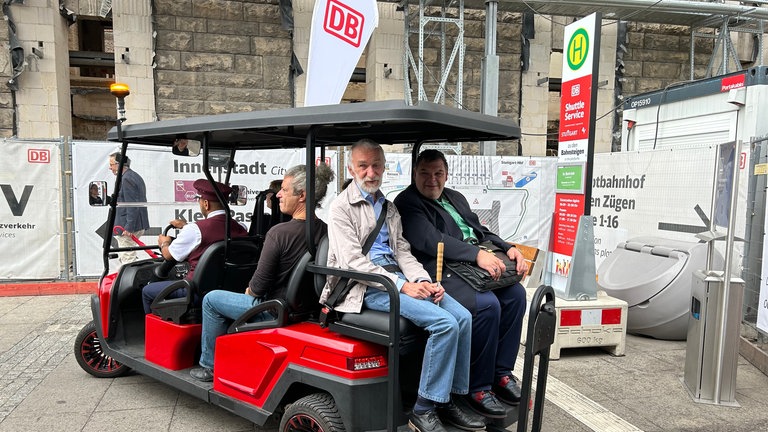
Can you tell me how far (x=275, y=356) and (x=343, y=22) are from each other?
3.81m

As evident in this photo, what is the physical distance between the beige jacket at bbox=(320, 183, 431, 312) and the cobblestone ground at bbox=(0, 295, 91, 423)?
2684 mm

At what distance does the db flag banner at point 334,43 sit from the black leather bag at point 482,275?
9.78 feet

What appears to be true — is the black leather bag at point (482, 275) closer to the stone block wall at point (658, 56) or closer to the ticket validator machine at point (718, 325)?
the ticket validator machine at point (718, 325)

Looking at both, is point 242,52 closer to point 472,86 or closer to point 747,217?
point 472,86

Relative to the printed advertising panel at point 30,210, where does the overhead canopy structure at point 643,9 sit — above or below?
above

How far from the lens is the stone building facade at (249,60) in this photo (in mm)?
10047

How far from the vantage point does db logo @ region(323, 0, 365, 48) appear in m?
5.61

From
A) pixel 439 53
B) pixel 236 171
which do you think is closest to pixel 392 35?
pixel 439 53

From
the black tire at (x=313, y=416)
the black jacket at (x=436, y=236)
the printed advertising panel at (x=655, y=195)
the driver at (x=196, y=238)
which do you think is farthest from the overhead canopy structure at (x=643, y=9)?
the black tire at (x=313, y=416)

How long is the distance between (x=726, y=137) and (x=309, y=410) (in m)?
6.67

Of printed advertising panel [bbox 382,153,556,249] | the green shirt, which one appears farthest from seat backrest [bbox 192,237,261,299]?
printed advertising panel [bbox 382,153,556,249]

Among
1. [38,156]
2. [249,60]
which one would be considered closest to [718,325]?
[38,156]

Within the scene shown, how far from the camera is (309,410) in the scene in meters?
2.88

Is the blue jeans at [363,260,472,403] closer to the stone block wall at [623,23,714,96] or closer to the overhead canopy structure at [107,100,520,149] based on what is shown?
the overhead canopy structure at [107,100,520,149]
